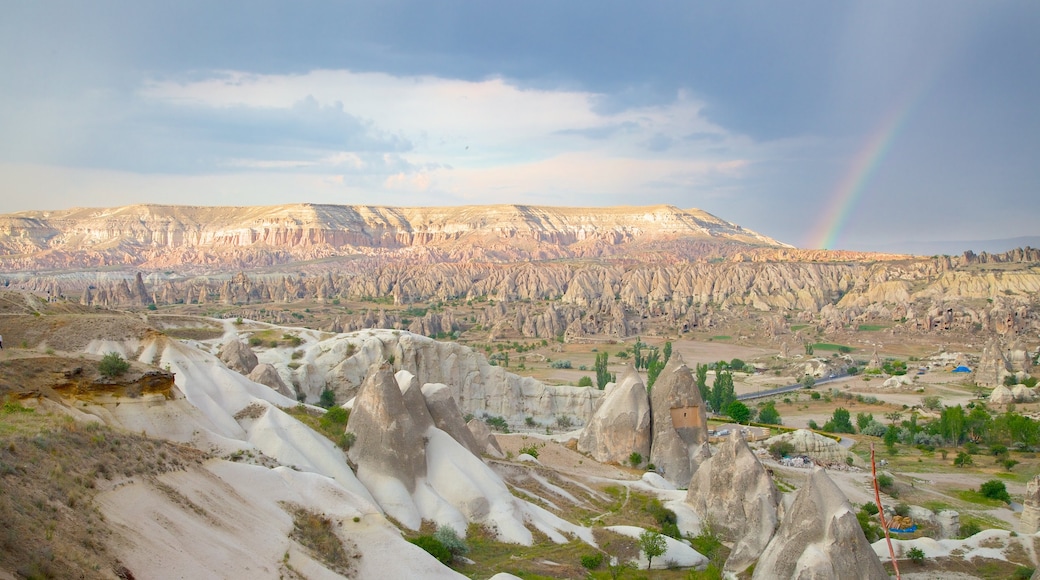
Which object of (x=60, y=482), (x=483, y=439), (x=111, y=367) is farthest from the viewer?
(x=483, y=439)

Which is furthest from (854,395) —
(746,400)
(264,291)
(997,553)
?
(264,291)

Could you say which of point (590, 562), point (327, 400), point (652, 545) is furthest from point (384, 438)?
point (327, 400)

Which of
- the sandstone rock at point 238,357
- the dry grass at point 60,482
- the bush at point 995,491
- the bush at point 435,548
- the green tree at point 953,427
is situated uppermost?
the dry grass at point 60,482

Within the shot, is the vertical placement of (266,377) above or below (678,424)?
above

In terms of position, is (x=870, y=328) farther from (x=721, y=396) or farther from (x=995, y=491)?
(x=995, y=491)

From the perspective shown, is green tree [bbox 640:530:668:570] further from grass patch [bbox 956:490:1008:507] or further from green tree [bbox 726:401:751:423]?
green tree [bbox 726:401:751:423]

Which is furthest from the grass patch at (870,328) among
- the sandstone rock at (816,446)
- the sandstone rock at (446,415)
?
the sandstone rock at (446,415)

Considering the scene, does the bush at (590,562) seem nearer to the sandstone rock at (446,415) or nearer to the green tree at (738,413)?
the sandstone rock at (446,415)
